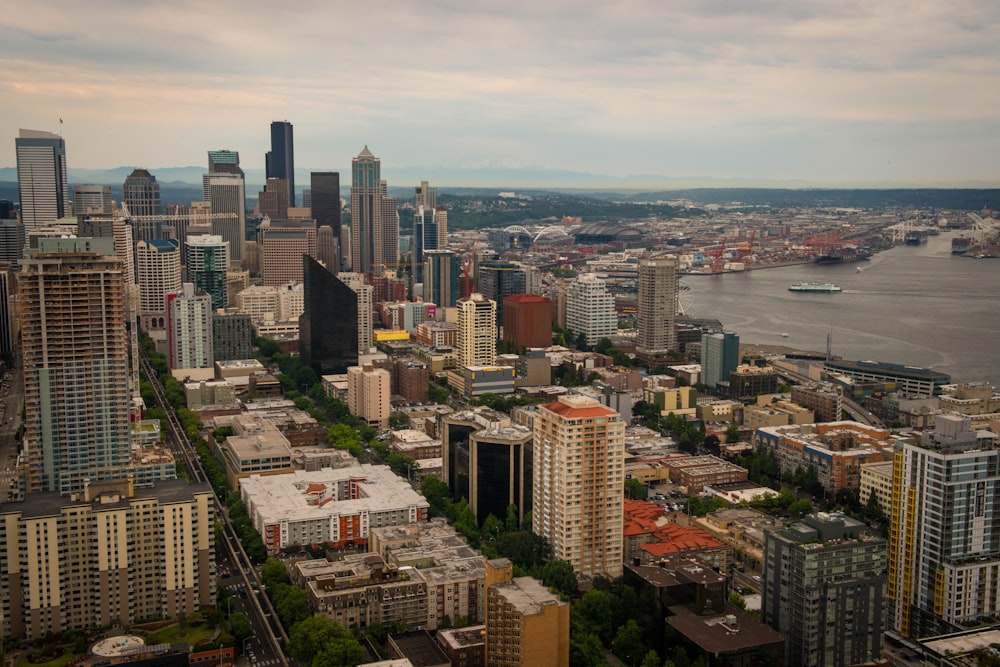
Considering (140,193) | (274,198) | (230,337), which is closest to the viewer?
(230,337)

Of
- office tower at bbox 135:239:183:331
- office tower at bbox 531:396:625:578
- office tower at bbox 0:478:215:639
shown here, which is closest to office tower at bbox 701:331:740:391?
office tower at bbox 531:396:625:578

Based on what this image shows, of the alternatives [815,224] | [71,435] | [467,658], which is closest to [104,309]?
[71,435]

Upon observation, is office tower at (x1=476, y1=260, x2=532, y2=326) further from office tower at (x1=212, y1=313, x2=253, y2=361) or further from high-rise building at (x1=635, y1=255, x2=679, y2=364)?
office tower at (x1=212, y1=313, x2=253, y2=361)

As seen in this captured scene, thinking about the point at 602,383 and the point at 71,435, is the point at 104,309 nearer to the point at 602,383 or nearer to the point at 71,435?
the point at 71,435

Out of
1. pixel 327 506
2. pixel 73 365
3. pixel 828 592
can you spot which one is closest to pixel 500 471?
pixel 327 506

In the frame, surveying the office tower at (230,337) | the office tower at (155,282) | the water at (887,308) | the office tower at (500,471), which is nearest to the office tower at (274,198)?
the water at (887,308)

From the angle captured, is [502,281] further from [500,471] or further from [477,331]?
[500,471]

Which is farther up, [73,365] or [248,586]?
[73,365]
